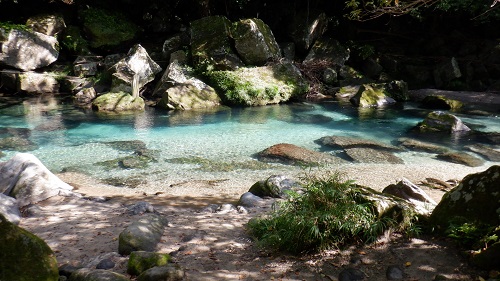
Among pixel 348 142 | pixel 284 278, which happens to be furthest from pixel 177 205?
pixel 348 142

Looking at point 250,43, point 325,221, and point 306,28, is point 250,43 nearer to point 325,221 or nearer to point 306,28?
point 306,28

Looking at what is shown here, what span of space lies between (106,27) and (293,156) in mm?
12697

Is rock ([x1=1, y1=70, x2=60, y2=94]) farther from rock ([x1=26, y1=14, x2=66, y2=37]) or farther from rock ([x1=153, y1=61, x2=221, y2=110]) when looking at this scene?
rock ([x1=153, y1=61, x2=221, y2=110])

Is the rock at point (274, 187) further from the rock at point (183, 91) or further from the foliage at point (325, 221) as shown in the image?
the rock at point (183, 91)

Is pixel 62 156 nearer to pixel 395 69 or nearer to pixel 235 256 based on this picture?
pixel 235 256

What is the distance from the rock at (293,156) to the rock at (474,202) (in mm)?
4382

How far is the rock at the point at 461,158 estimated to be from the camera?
8666mm

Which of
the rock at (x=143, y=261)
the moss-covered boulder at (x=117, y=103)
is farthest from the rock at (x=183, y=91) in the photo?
the rock at (x=143, y=261)

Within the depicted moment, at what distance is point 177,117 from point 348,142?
5362mm

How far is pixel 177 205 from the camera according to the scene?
596 centimetres

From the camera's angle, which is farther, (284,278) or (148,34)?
(148,34)

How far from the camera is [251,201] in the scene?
584 centimetres

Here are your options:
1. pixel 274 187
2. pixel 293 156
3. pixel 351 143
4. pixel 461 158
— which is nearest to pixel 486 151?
pixel 461 158

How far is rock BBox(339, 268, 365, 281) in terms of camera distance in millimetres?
3484
